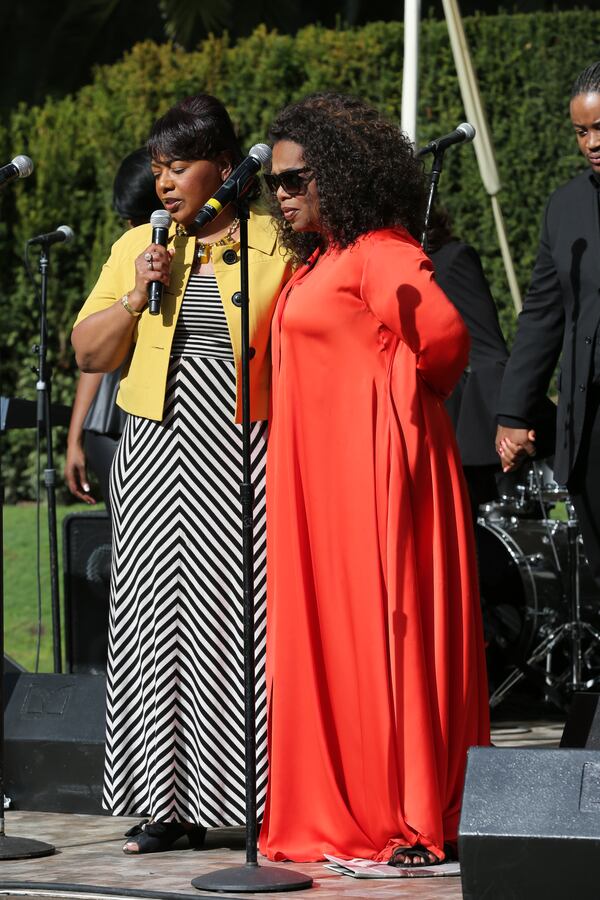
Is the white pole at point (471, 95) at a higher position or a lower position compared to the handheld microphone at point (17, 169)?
higher

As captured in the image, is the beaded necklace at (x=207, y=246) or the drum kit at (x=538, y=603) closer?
the beaded necklace at (x=207, y=246)

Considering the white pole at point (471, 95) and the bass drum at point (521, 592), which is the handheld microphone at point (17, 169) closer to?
the white pole at point (471, 95)

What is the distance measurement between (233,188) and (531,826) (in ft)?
5.64

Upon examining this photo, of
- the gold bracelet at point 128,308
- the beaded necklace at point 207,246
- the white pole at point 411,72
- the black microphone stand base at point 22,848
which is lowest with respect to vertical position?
the black microphone stand base at point 22,848

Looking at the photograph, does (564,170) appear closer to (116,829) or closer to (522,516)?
(522,516)

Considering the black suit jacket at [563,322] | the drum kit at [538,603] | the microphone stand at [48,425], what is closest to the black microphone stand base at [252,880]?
the black suit jacket at [563,322]

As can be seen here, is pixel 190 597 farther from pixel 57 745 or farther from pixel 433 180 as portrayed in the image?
pixel 433 180

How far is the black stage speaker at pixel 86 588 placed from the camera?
7.26 m

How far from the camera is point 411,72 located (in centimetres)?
654

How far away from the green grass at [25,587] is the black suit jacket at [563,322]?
4858 millimetres

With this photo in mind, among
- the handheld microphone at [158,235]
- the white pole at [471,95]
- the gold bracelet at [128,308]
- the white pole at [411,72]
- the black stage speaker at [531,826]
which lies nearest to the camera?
the black stage speaker at [531,826]

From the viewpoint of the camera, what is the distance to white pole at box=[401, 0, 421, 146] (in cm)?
630

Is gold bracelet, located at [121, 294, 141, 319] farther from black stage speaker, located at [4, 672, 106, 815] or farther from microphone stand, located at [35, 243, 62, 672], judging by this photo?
microphone stand, located at [35, 243, 62, 672]

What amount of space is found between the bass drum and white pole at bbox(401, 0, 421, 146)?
224 centimetres
